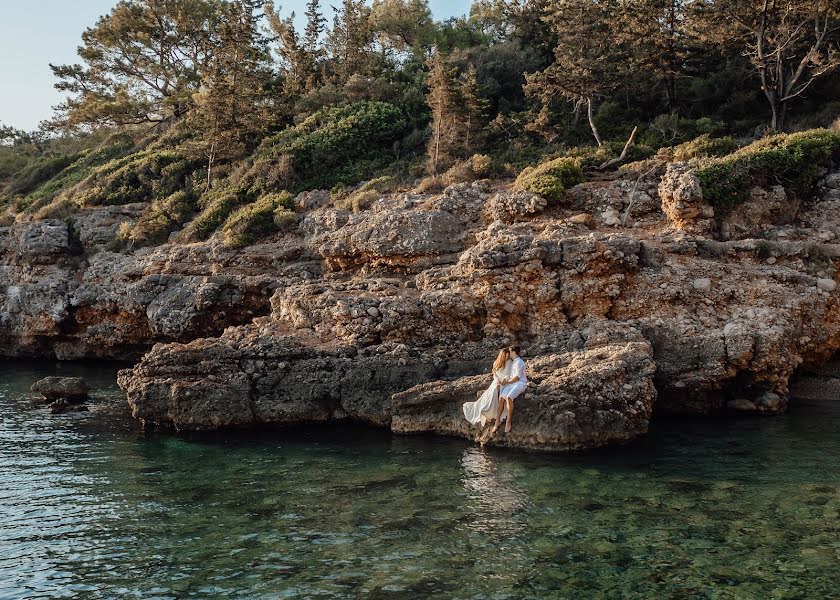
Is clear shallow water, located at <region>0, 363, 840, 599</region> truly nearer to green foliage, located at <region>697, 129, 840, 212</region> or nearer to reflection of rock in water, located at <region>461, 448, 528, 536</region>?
reflection of rock in water, located at <region>461, 448, 528, 536</region>

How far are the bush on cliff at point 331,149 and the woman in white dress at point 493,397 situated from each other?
20038 mm

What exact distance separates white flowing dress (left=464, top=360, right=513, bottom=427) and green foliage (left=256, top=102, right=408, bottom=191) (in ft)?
66.5

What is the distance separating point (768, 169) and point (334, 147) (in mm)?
21671

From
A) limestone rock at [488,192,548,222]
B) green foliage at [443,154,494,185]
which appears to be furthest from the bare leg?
green foliage at [443,154,494,185]

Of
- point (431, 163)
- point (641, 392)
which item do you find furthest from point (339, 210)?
point (641, 392)

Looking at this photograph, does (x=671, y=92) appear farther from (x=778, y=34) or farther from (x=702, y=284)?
(x=702, y=284)

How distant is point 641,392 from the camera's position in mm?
15141

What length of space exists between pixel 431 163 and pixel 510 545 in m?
24.4

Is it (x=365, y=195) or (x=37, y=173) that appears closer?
(x=365, y=195)

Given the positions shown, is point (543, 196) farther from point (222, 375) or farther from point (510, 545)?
point (510, 545)

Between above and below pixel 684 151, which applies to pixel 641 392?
below

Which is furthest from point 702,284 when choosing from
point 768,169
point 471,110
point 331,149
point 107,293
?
point 107,293

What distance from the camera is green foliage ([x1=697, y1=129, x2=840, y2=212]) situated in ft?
74.9

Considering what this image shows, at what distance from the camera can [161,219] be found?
33438 millimetres
